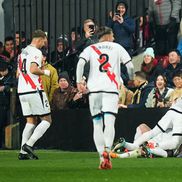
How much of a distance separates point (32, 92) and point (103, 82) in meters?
3.65

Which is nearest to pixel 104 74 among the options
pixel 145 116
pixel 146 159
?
pixel 146 159

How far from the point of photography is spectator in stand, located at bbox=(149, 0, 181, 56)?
25281mm

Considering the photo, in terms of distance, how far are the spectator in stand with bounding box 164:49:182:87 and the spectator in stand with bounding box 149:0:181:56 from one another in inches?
47.0

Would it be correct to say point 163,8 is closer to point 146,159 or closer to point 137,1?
point 137,1

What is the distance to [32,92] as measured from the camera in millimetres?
21781

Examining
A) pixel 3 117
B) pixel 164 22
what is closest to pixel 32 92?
pixel 164 22

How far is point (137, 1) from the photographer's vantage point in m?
25.8

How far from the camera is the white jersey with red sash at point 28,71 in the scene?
21469mm

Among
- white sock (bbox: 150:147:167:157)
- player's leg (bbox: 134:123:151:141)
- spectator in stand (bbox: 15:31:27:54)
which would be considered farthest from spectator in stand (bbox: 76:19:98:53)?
white sock (bbox: 150:147:167:157)

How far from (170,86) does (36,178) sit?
30.6ft

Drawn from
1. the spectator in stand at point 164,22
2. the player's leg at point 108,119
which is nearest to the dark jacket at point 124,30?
the spectator in stand at point 164,22

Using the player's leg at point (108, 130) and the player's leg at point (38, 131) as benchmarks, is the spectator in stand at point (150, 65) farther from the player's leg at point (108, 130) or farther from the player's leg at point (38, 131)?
the player's leg at point (108, 130)

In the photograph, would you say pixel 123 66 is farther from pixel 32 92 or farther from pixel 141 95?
pixel 32 92

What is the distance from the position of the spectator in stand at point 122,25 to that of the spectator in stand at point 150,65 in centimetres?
68
